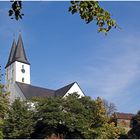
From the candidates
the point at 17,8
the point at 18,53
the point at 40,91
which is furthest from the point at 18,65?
the point at 17,8

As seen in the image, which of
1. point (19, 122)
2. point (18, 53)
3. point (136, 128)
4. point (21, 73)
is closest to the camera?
point (19, 122)

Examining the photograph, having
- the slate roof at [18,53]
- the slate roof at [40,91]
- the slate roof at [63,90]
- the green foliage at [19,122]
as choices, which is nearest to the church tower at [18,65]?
the slate roof at [18,53]

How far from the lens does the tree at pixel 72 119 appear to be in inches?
2101

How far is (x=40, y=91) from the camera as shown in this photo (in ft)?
308

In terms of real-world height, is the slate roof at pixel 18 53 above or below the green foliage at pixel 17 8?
above

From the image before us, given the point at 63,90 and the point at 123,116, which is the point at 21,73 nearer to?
the point at 63,90

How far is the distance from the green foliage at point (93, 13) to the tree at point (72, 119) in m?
47.6

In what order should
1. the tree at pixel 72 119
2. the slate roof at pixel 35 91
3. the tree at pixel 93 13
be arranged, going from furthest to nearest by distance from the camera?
the slate roof at pixel 35 91 < the tree at pixel 72 119 < the tree at pixel 93 13

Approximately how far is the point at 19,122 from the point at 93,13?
52.0 meters

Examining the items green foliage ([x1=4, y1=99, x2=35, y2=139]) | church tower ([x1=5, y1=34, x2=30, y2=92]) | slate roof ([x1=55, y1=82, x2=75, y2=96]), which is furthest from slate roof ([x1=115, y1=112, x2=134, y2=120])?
green foliage ([x1=4, y1=99, x2=35, y2=139])

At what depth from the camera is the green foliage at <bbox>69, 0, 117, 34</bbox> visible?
412 centimetres

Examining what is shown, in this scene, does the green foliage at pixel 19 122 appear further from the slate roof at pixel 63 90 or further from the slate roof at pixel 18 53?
the slate roof at pixel 18 53

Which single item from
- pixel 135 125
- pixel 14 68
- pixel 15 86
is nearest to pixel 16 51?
pixel 14 68

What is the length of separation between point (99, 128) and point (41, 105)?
804 centimetres
